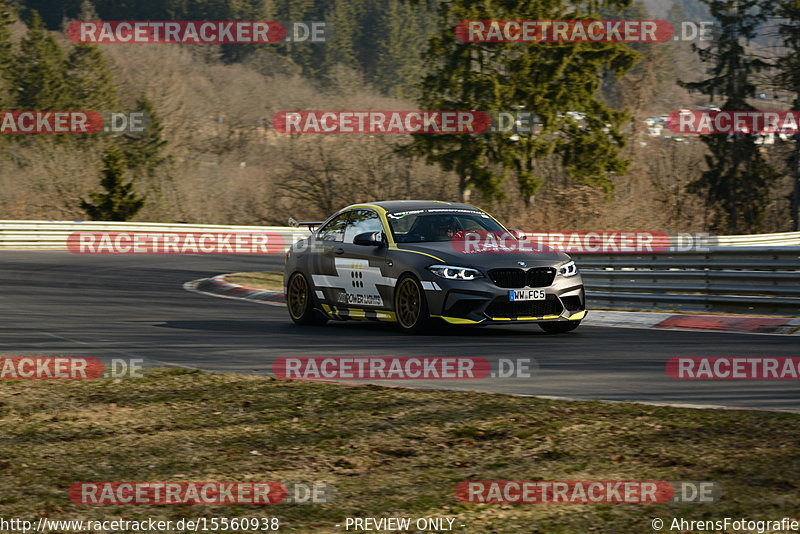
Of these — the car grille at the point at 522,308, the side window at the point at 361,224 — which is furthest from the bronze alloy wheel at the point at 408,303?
the side window at the point at 361,224

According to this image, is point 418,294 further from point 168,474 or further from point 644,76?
point 644,76

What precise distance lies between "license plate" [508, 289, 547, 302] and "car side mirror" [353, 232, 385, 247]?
1.89 m

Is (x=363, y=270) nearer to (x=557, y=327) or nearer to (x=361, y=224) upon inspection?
(x=361, y=224)

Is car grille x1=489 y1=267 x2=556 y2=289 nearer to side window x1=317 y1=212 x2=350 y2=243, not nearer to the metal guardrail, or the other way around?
side window x1=317 y1=212 x2=350 y2=243

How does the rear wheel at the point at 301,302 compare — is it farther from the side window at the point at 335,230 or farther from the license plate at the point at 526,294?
the license plate at the point at 526,294

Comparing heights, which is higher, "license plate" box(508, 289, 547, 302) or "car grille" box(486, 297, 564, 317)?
"license plate" box(508, 289, 547, 302)

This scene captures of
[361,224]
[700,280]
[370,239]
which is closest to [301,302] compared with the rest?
[361,224]

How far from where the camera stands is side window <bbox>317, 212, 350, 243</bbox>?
15.0 m

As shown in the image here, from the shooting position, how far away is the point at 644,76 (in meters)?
67.9

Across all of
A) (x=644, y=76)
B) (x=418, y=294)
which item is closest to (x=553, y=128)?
(x=644, y=76)

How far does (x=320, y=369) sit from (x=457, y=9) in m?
43.8

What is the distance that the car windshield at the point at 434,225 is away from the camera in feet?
46.0

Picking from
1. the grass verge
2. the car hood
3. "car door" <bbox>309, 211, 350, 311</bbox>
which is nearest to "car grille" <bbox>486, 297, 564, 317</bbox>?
the car hood

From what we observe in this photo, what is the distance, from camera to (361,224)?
48.5 ft
